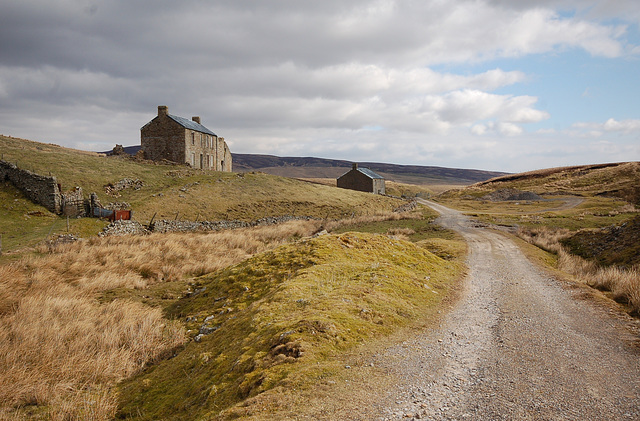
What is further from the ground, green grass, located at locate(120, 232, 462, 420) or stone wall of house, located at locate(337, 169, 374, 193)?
stone wall of house, located at locate(337, 169, 374, 193)

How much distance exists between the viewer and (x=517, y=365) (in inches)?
257

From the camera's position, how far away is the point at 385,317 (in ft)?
27.7

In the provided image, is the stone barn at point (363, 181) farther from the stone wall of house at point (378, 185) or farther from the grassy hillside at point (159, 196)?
the grassy hillside at point (159, 196)

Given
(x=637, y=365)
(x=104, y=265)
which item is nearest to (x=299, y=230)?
(x=104, y=265)

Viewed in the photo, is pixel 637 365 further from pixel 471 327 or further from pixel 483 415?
pixel 483 415

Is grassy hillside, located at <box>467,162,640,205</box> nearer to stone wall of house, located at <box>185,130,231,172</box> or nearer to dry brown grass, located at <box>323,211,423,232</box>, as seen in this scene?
dry brown grass, located at <box>323,211,423,232</box>

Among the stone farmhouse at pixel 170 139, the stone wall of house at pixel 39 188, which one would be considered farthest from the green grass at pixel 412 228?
the stone farmhouse at pixel 170 139

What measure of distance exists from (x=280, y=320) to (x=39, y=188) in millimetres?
30679

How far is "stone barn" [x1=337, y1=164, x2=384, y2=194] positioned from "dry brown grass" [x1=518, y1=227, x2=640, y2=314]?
5235cm

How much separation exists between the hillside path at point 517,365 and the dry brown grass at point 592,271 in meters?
1.54

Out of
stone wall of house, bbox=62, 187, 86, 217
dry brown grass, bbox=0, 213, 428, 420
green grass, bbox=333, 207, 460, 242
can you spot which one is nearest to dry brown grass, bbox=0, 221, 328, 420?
dry brown grass, bbox=0, 213, 428, 420

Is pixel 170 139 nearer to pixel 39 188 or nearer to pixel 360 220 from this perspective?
pixel 39 188

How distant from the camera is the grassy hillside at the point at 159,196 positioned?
25.7 m

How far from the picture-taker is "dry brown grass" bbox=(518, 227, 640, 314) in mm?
11391
